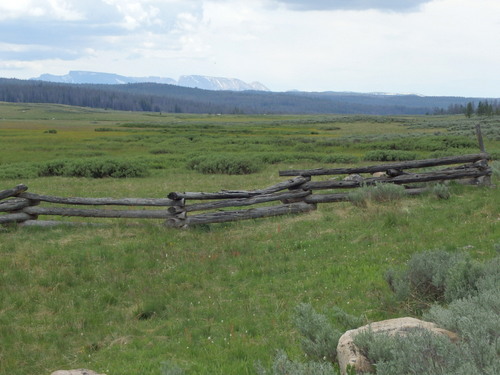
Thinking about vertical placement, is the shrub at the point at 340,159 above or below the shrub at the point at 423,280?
below

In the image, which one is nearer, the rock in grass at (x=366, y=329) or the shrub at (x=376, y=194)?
the rock in grass at (x=366, y=329)

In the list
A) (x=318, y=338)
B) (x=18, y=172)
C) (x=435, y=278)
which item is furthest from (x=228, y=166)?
(x=318, y=338)

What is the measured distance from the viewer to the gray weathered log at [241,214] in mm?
11938

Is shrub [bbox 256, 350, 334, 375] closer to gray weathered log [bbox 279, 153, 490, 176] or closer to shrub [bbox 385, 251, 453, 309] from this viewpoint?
shrub [bbox 385, 251, 453, 309]

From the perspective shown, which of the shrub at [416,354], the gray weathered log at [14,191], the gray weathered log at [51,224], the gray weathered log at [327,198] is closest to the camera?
the shrub at [416,354]

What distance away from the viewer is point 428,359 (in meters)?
3.30

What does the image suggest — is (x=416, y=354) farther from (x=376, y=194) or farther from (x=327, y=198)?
(x=327, y=198)

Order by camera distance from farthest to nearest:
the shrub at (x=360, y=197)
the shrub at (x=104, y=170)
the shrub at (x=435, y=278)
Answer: the shrub at (x=104, y=170) → the shrub at (x=360, y=197) → the shrub at (x=435, y=278)

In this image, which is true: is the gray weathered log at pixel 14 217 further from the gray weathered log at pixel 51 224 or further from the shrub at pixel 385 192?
the shrub at pixel 385 192

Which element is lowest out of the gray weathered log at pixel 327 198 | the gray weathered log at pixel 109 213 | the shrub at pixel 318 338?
the gray weathered log at pixel 109 213

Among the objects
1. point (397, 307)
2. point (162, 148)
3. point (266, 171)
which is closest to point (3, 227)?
point (397, 307)

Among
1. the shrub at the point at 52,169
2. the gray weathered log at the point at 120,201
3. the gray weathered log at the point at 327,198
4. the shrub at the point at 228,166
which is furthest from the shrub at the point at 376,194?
the shrub at the point at 52,169

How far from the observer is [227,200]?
12.6 m

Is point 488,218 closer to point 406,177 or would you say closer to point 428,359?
point 406,177
